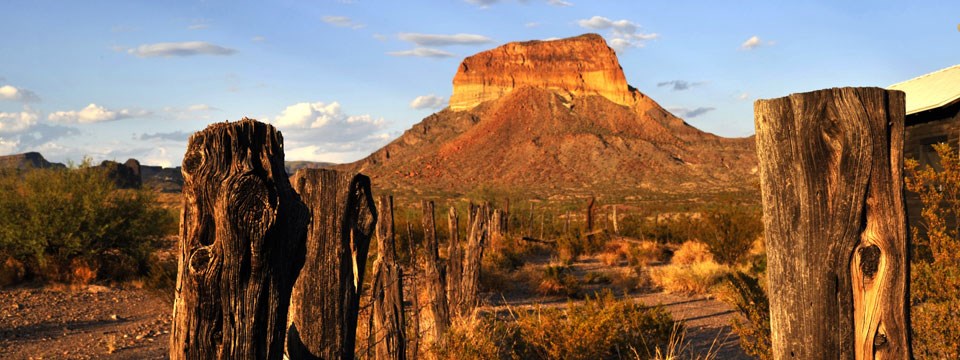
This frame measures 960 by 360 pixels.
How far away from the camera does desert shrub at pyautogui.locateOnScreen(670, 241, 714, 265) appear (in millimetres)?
17125

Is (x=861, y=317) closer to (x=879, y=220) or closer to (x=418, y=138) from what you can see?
(x=879, y=220)

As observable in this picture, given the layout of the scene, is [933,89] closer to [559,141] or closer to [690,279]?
[690,279]

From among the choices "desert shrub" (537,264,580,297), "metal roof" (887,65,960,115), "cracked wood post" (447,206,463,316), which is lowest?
"desert shrub" (537,264,580,297)

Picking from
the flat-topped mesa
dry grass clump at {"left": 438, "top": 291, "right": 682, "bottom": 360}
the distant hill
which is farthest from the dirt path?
the flat-topped mesa

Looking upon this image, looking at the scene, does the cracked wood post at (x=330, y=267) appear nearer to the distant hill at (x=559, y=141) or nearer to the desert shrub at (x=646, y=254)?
the desert shrub at (x=646, y=254)

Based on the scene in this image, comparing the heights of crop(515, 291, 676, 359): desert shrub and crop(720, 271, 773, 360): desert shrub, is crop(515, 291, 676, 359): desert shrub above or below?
below

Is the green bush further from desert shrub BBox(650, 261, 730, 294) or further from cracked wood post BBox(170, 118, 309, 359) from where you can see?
cracked wood post BBox(170, 118, 309, 359)

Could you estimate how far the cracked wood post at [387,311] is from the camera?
5023mm

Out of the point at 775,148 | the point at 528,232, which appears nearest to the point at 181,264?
the point at 775,148

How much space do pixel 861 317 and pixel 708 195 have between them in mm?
61454

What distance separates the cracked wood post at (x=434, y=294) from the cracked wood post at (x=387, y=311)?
162 cm

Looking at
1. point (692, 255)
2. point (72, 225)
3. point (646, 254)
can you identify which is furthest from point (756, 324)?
point (646, 254)

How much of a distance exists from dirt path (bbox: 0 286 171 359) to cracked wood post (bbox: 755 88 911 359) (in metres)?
7.58

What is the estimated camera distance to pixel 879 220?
243cm
